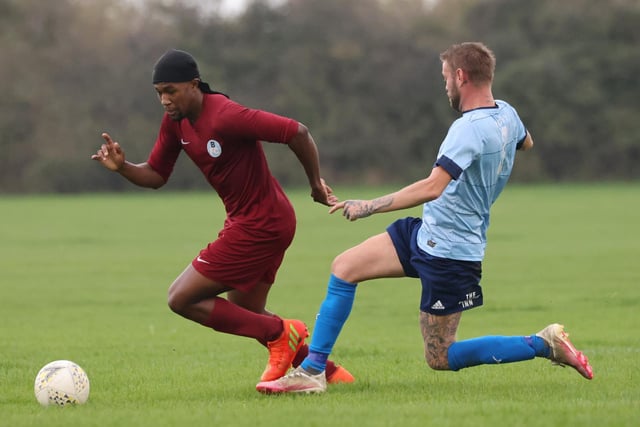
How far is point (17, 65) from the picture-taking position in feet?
200

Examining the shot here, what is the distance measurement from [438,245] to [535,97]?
182ft

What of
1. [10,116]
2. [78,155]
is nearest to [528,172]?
[78,155]

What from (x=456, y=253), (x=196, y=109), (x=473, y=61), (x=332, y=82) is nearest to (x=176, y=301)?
(x=196, y=109)

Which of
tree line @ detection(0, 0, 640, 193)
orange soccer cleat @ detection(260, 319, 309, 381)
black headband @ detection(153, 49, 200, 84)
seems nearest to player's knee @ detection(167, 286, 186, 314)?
orange soccer cleat @ detection(260, 319, 309, 381)

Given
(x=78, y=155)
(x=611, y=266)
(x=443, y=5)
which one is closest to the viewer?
(x=611, y=266)

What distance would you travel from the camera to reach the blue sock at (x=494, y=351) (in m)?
6.96

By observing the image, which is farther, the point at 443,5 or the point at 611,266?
the point at 443,5

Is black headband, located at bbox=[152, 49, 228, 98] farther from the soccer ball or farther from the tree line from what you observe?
the tree line

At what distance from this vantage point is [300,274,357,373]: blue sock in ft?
23.3

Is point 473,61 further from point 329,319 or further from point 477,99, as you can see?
point 329,319

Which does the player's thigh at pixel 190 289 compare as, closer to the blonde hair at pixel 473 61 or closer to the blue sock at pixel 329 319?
the blue sock at pixel 329 319

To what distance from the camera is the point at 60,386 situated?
6.75m

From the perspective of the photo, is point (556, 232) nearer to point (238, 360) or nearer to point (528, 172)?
point (238, 360)

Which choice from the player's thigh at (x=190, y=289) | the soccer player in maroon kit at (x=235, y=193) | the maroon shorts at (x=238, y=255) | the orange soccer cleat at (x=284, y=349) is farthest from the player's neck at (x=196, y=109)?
the orange soccer cleat at (x=284, y=349)
